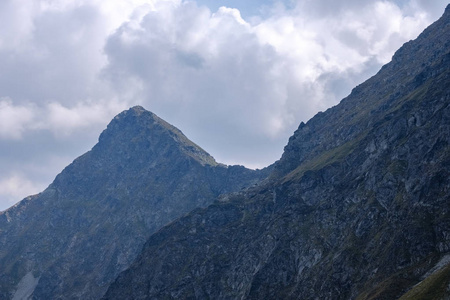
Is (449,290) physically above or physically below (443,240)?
below

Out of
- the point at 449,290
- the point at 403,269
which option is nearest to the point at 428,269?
the point at 403,269

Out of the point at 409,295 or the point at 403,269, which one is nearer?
the point at 409,295

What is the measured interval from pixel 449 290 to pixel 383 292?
123 ft

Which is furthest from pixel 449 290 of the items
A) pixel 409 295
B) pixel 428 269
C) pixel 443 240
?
pixel 443 240

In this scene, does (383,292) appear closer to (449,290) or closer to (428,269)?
(428,269)

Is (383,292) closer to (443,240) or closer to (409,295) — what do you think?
(409,295)

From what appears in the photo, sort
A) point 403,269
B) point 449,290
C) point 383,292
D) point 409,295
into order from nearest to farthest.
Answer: point 449,290 < point 409,295 < point 383,292 < point 403,269

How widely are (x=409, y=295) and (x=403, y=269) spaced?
3597 cm

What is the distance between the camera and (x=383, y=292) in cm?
18538

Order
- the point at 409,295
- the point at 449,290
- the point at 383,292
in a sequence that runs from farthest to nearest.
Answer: the point at 383,292 < the point at 409,295 < the point at 449,290

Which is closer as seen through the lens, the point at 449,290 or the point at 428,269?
the point at 449,290

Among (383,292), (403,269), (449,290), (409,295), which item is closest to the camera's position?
(449,290)

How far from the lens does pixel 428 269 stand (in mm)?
185625

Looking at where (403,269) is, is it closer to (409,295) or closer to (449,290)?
(409,295)
